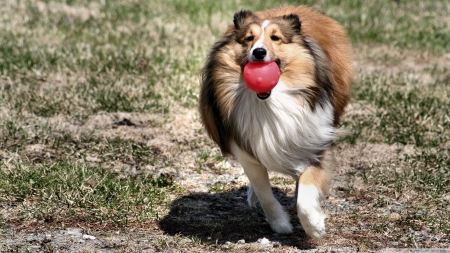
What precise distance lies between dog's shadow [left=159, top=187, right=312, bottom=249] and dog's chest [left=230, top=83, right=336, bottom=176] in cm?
52

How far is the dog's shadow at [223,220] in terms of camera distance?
476 cm

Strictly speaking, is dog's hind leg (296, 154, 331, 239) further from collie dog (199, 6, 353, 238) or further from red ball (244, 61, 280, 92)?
red ball (244, 61, 280, 92)

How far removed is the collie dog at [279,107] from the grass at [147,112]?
601mm

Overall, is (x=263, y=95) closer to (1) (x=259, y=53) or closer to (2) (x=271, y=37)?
(1) (x=259, y=53)

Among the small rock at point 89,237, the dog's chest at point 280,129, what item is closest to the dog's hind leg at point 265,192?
the dog's chest at point 280,129

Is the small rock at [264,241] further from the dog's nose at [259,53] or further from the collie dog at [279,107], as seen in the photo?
the dog's nose at [259,53]

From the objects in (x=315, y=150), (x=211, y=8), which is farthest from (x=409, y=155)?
(x=211, y=8)

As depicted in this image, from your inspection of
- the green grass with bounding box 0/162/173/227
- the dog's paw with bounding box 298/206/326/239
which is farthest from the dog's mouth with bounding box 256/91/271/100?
the green grass with bounding box 0/162/173/227

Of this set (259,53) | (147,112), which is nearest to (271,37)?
(259,53)

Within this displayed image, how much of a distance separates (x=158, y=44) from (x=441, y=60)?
386 cm

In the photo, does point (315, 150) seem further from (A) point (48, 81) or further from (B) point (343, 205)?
(A) point (48, 81)

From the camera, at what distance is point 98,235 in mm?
4676

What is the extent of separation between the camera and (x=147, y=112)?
23.4 ft

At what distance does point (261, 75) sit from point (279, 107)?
12.7 inches
